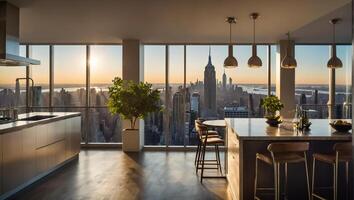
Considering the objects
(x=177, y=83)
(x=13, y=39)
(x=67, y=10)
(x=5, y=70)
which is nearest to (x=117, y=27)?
(x=67, y=10)

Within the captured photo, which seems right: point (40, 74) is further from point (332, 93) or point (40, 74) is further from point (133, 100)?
point (332, 93)

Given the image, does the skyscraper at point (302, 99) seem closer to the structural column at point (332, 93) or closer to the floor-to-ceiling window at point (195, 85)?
the structural column at point (332, 93)

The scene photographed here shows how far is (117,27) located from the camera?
681 cm

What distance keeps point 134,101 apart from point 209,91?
2337mm

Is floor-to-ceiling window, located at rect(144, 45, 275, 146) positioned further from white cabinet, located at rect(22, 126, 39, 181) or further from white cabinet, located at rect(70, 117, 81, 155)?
white cabinet, located at rect(22, 126, 39, 181)

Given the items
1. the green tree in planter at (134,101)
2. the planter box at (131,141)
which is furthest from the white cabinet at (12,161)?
the planter box at (131,141)

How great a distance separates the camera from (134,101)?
725cm

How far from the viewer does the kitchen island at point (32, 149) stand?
441 cm

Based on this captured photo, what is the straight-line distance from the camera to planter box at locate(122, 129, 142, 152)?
8.20m

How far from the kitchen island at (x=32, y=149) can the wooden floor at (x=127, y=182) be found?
7.7 inches

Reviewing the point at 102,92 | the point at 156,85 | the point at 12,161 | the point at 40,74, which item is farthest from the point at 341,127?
the point at 40,74

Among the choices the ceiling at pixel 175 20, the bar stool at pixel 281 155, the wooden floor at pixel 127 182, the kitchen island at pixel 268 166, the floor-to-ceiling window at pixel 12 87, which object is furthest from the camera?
the floor-to-ceiling window at pixel 12 87

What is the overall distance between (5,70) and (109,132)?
2932mm

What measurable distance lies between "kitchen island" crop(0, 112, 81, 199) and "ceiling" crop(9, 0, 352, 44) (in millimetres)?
1690
